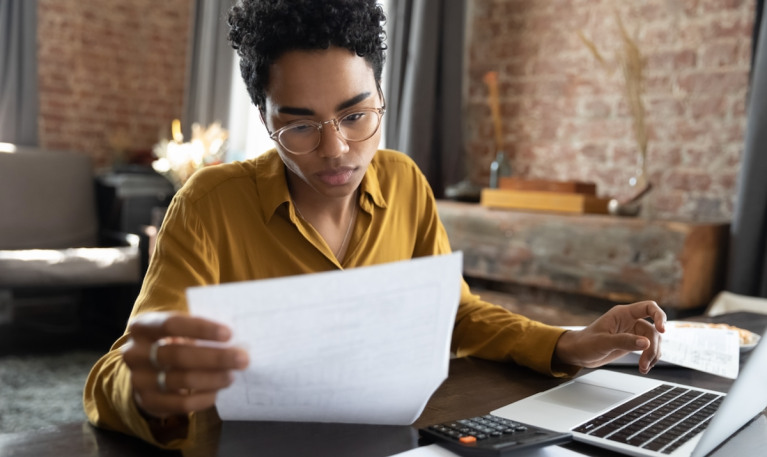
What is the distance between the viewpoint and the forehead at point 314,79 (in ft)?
3.26

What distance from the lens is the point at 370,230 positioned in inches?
47.6

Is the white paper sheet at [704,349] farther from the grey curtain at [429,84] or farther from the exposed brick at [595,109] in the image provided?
the grey curtain at [429,84]

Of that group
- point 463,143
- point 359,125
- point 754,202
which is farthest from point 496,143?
point 359,125

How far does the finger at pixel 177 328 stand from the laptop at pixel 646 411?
40 centimetres

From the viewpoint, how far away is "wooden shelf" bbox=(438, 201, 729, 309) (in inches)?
89.0

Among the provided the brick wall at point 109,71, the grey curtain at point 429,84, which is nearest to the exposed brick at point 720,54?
the grey curtain at point 429,84

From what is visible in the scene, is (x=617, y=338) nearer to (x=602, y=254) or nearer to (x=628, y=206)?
(x=602, y=254)

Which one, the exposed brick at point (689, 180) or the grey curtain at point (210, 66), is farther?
the grey curtain at point (210, 66)

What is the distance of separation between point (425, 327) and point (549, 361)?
1.38 ft

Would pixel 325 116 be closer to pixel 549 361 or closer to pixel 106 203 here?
pixel 549 361

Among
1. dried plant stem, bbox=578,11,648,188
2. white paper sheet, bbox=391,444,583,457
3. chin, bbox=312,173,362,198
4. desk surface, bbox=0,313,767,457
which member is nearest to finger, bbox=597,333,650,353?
desk surface, bbox=0,313,767,457

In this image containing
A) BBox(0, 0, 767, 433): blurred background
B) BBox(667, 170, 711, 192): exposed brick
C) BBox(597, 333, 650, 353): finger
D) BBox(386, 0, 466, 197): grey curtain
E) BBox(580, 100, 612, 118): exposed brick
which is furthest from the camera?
BBox(386, 0, 466, 197): grey curtain

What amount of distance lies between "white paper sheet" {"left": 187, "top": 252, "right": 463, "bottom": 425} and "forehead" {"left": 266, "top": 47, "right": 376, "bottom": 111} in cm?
46

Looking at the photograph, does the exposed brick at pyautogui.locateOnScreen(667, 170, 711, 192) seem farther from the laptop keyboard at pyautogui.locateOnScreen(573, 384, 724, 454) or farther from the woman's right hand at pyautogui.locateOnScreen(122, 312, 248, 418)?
the woman's right hand at pyautogui.locateOnScreen(122, 312, 248, 418)
